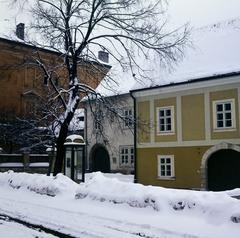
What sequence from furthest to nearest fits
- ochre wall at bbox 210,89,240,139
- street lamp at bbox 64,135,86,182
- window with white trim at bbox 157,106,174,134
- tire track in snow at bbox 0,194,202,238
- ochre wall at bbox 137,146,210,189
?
1. window with white trim at bbox 157,106,174,134
2. ochre wall at bbox 137,146,210,189
3. ochre wall at bbox 210,89,240,139
4. street lamp at bbox 64,135,86,182
5. tire track in snow at bbox 0,194,202,238

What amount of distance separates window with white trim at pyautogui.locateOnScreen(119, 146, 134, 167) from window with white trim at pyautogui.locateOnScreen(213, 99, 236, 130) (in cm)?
1236

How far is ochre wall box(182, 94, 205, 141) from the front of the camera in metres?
26.1

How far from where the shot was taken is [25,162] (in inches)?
1353

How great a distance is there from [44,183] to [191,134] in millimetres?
12981

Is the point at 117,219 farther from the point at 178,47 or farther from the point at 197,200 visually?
the point at 178,47

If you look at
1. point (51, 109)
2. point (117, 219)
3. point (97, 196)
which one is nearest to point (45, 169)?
point (51, 109)

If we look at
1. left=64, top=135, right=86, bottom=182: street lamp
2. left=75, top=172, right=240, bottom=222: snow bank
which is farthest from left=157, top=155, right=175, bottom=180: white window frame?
left=75, top=172, right=240, bottom=222: snow bank

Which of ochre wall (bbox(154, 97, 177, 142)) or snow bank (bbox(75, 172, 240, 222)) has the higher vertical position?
ochre wall (bbox(154, 97, 177, 142))

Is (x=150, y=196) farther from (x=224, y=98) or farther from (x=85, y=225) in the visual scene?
(x=224, y=98)

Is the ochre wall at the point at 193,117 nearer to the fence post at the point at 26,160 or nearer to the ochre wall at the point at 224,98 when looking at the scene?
the ochre wall at the point at 224,98

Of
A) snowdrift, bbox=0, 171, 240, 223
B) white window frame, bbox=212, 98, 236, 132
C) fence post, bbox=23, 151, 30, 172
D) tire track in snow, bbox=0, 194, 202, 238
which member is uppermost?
white window frame, bbox=212, 98, 236, 132

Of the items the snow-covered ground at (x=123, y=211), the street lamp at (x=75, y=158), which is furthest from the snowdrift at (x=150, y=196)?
the street lamp at (x=75, y=158)

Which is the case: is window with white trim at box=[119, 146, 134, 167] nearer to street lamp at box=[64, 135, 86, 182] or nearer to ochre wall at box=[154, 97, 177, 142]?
ochre wall at box=[154, 97, 177, 142]

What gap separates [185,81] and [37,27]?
10202 millimetres
